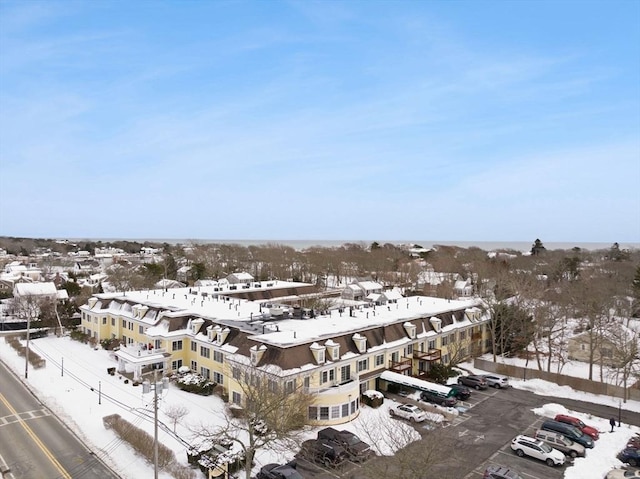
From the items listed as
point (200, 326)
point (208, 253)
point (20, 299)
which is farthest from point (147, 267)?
point (200, 326)

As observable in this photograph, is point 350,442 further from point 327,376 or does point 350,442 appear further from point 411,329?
point 411,329

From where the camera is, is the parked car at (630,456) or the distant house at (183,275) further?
the distant house at (183,275)

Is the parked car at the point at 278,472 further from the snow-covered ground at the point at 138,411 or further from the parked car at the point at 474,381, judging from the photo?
the parked car at the point at 474,381

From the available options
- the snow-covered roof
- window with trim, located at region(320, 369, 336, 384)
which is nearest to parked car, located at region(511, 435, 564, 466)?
window with trim, located at region(320, 369, 336, 384)

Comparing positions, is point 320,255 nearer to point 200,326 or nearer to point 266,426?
point 200,326

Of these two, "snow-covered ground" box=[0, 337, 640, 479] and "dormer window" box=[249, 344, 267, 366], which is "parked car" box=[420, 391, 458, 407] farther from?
"dormer window" box=[249, 344, 267, 366]

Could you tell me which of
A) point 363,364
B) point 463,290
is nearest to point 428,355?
point 363,364

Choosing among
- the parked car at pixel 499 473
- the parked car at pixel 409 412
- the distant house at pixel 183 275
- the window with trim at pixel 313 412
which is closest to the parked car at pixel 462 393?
the parked car at pixel 409 412
